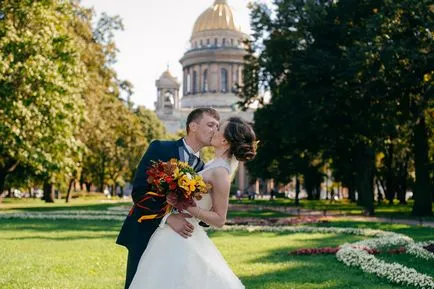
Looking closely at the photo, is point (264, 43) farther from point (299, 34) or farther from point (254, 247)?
point (254, 247)

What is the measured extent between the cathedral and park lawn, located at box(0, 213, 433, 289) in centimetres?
10485

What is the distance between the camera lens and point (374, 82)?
27.2 m

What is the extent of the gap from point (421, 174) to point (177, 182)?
93.4ft

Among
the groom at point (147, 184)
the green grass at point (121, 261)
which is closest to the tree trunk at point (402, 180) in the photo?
the green grass at point (121, 261)

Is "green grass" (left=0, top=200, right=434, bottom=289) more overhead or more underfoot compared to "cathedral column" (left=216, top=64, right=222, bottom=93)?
more underfoot

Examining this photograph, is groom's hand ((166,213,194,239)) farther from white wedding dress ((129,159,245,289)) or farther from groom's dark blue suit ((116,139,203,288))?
groom's dark blue suit ((116,139,203,288))

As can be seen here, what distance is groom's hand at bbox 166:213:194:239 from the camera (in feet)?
17.6

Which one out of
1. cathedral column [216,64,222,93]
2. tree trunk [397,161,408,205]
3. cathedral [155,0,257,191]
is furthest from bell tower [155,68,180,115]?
tree trunk [397,161,408,205]

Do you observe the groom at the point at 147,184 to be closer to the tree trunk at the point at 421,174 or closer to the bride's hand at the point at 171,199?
the bride's hand at the point at 171,199

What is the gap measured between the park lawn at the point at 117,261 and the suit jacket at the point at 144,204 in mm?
3977

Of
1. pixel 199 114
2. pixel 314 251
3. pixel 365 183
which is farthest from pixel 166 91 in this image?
pixel 199 114

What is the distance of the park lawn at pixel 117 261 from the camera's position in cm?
990

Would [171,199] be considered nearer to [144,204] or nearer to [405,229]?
[144,204]

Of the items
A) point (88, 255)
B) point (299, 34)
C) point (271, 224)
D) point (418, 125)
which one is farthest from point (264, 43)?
point (88, 255)
